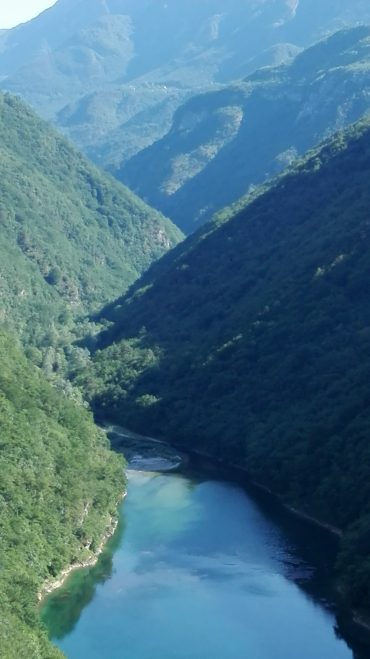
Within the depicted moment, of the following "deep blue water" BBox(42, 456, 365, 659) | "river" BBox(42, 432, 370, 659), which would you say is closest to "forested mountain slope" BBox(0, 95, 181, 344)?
"river" BBox(42, 432, 370, 659)

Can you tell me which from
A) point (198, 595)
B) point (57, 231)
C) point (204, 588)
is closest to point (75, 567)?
point (204, 588)

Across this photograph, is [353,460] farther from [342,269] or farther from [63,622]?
[342,269]

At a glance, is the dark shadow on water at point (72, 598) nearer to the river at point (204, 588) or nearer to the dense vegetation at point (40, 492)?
the river at point (204, 588)

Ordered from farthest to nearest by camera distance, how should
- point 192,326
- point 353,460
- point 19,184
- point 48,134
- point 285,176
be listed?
point 48,134 < point 19,184 < point 285,176 < point 192,326 < point 353,460

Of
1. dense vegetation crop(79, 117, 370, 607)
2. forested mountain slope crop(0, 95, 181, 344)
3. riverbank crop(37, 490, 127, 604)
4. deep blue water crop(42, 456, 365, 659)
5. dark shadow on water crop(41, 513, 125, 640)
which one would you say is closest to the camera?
deep blue water crop(42, 456, 365, 659)

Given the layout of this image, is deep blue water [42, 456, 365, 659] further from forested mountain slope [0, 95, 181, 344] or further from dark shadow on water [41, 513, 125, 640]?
forested mountain slope [0, 95, 181, 344]

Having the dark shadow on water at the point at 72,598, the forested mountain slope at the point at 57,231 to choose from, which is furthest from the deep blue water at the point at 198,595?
the forested mountain slope at the point at 57,231

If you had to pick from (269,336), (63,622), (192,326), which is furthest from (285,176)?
(63,622)
